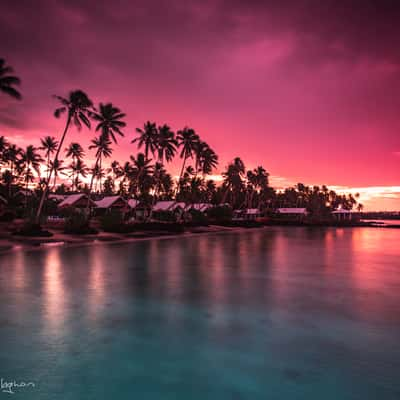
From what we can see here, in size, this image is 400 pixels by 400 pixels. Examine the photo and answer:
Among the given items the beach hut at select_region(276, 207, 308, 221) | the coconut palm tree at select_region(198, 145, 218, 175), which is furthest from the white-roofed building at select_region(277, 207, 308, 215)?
the coconut palm tree at select_region(198, 145, 218, 175)

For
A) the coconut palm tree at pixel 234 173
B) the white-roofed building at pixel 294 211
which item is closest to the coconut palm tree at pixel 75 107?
the coconut palm tree at pixel 234 173

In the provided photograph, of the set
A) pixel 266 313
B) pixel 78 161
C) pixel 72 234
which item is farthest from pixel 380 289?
pixel 78 161

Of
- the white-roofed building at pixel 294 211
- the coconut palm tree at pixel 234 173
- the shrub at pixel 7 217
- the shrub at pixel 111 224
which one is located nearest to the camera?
the shrub at pixel 111 224

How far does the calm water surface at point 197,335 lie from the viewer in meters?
5.18

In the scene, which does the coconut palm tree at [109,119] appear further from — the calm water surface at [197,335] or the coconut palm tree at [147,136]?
the calm water surface at [197,335]

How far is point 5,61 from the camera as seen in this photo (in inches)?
1224

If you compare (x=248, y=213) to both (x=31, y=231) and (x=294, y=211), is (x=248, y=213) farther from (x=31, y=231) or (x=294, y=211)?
(x=31, y=231)

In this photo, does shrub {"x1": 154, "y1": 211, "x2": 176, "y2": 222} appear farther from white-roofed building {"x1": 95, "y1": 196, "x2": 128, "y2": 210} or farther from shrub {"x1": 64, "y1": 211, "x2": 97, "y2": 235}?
shrub {"x1": 64, "y1": 211, "x2": 97, "y2": 235}

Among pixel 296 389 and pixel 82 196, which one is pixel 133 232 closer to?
pixel 82 196

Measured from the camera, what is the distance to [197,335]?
7465 mm

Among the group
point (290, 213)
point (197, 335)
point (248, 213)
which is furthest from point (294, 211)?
point (197, 335)

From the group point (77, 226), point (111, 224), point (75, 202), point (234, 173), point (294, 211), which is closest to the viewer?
point (77, 226)

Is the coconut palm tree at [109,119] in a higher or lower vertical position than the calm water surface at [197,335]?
higher

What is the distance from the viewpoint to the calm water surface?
5176mm
